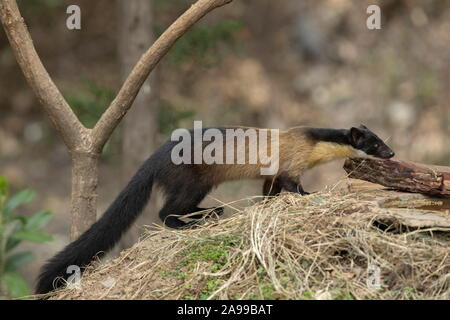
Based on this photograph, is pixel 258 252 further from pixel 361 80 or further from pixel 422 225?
pixel 361 80

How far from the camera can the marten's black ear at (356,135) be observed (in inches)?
244

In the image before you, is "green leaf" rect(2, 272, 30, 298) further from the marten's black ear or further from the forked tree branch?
the marten's black ear

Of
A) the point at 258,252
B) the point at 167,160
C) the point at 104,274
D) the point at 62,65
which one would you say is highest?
the point at 62,65

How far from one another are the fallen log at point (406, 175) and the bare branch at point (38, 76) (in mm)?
2393

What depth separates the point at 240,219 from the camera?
15.1ft

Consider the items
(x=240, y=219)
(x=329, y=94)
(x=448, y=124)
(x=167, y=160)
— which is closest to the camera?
(x=240, y=219)

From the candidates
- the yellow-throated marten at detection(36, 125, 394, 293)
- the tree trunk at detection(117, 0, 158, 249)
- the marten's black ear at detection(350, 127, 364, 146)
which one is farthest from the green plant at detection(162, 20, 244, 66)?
the marten's black ear at detection(350, 127, 364, 146)

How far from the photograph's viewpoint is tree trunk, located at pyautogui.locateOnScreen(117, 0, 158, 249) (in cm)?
891

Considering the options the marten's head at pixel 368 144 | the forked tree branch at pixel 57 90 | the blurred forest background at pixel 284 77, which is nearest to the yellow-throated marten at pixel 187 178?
the marten's head at pixel 368 144

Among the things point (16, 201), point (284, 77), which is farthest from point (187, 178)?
point (284, 77)

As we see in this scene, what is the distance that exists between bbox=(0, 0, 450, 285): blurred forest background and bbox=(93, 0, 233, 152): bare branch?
287 inches
